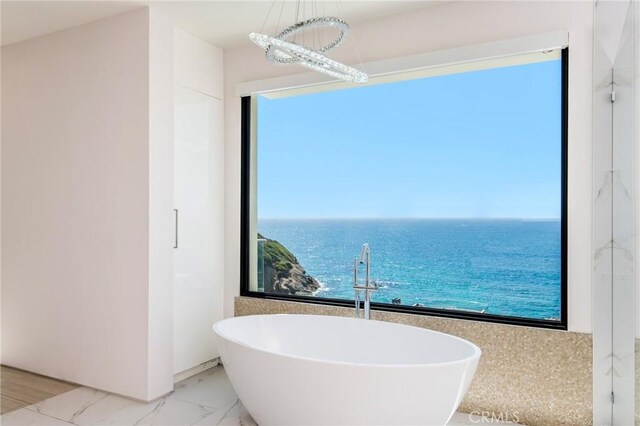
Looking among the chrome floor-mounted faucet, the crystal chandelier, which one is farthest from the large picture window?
the crystal chandelier

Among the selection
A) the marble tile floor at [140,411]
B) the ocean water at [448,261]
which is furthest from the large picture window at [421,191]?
the marble tile floor at [140,411]

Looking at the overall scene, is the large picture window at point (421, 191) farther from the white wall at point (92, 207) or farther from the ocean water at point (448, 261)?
the white wall at point (92, 207)

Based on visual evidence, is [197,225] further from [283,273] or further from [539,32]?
[539,32]

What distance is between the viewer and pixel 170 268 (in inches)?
129

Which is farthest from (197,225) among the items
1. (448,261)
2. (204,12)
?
(448,261)

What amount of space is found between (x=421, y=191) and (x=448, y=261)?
1.75 feet

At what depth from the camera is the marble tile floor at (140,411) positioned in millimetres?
2760

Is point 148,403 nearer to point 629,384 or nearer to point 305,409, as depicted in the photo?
point 305,409

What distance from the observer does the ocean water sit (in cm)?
286

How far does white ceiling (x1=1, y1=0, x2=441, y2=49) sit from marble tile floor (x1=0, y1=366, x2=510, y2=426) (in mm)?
2670

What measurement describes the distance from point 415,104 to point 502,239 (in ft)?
3.78

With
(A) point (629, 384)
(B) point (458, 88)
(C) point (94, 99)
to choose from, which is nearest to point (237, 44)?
(C) point (94, 99)

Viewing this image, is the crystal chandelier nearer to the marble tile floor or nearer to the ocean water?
the ocean water

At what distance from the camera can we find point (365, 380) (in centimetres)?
213
